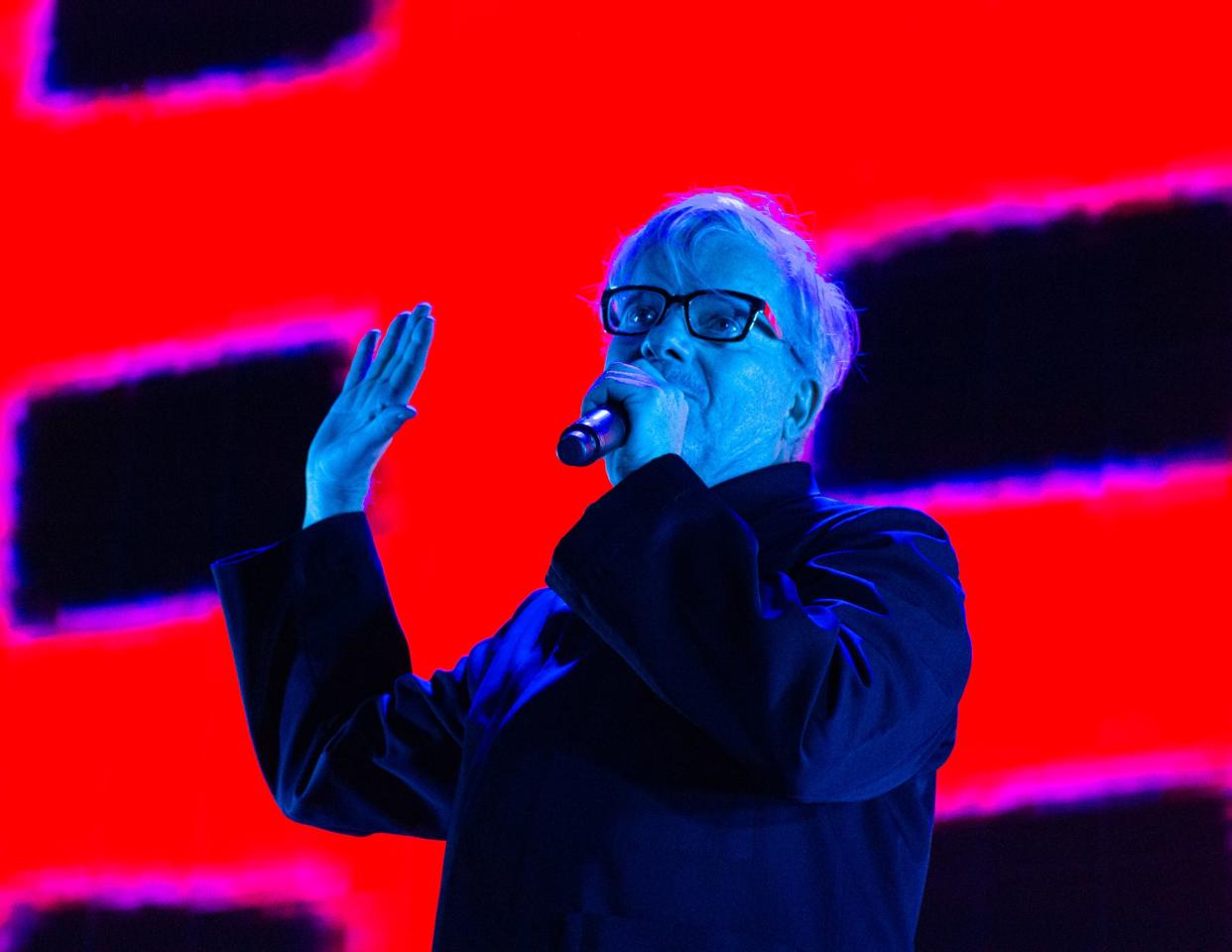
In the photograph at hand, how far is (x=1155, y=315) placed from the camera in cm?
183

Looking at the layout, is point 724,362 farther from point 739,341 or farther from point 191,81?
point 191,81

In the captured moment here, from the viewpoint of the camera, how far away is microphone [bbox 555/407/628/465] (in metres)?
1.24

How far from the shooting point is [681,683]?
122 centimetres

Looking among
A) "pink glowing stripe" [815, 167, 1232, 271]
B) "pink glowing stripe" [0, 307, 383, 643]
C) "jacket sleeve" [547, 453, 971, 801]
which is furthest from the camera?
"pink glowing stripe" [0, 307, 383, 643]

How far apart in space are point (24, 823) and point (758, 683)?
4.31ft

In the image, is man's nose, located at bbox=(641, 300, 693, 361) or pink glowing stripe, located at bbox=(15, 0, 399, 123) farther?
pink glowing stripe, located at bbox=(15, 0, 399, 123)

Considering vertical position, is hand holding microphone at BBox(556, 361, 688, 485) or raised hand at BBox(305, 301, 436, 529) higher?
hand holding microphone at BBox(556, 361, 688, 485)

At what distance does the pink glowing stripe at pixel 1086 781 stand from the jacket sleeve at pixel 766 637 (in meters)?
0.47

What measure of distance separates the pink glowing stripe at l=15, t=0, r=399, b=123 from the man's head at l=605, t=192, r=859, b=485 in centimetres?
75

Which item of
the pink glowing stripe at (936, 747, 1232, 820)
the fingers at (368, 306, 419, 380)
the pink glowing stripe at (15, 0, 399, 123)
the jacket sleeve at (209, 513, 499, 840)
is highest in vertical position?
the pink glowing stripe at (15, 0, 399, 123)

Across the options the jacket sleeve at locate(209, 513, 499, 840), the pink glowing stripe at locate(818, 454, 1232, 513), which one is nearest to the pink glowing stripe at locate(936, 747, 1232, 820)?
the pink glowing stripe at locate(818, 454, 1232, 513)

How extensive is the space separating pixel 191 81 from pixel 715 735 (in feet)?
4.83

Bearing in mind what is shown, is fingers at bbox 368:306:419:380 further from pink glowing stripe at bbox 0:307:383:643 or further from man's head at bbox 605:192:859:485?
pink glowing stripe at bbox 0:307:383:643

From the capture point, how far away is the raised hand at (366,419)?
1.68m
